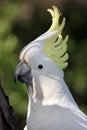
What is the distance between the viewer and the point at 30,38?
7609mm

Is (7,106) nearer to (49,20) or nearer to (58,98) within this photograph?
(58,98)

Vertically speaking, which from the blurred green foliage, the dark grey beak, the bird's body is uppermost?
the dark grey beak

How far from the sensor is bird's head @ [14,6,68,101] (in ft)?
15.3

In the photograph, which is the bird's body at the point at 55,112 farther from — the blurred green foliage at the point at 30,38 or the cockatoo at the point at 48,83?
the blurred green foliage at the point at 30,38

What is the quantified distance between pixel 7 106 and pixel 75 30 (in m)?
3.38

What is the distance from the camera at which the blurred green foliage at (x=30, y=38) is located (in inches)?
249

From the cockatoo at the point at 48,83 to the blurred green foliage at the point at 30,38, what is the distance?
4.75ft

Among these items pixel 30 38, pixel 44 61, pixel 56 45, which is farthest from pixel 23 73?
pixel 30 38

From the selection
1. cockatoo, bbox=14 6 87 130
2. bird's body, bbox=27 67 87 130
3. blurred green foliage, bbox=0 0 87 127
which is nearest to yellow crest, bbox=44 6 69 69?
cockatoo, bbox=14 6 87 130

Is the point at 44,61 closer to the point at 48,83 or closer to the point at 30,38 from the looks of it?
the point at 48,83

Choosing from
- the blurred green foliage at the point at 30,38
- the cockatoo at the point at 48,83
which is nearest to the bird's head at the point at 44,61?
the cockatoo at the point at 48,83

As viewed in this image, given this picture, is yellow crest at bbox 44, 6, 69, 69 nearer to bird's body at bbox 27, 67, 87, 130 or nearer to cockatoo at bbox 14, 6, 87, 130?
cockatoo at bbox 14, 6, 87, 130

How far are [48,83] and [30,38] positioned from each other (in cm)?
292

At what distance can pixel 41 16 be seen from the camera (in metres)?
7.82
